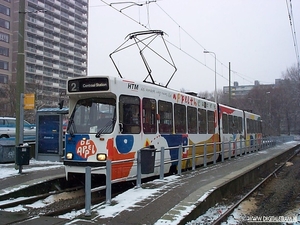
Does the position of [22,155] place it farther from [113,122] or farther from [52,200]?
[113,122]

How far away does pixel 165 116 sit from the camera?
12062 millimetres

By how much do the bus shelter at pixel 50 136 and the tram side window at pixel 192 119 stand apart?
17.5ft

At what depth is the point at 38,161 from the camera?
639 inches

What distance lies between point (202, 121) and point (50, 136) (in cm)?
664

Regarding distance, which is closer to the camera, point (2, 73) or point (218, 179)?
point (218, 179)

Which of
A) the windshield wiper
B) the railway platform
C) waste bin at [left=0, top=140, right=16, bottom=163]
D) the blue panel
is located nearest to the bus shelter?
the blue panel

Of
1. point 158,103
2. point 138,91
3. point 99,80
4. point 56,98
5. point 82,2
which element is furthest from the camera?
point 82,2

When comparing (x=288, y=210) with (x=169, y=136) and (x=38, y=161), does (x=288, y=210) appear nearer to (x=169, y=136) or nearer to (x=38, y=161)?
(x=169, y=136)

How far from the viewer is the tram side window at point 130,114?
990cm

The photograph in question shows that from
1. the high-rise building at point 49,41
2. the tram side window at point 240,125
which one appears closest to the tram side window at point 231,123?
the tram side window at point 240,125

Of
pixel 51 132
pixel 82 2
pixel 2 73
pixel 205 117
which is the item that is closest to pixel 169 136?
pixel 205 117

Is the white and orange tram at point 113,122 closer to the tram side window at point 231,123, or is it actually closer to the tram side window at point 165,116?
the tram side window at point 165,116

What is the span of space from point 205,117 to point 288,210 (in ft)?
24.9

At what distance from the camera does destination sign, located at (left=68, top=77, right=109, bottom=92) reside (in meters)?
9.76
